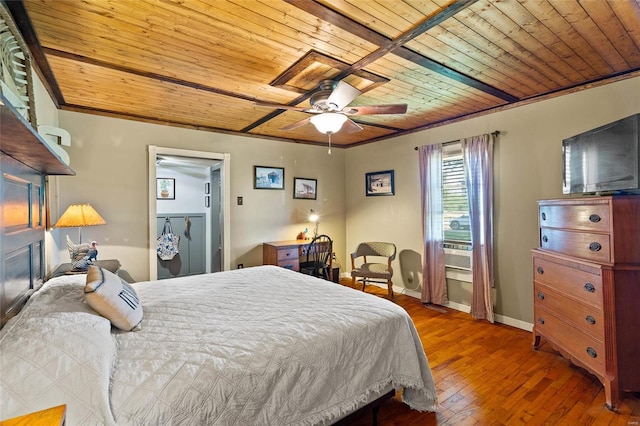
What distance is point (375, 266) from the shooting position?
4.29 meters

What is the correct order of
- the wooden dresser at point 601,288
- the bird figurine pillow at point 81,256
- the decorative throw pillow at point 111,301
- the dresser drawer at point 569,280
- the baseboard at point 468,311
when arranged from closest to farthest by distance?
the decorative throw pillow at point 111,301 → the wooden dresser at point 601,288 → the dresser drawer at point 569,280 → the bird figurine pillow at point 81,256 → the baseboard at point 468,311

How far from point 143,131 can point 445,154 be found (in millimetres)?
3861

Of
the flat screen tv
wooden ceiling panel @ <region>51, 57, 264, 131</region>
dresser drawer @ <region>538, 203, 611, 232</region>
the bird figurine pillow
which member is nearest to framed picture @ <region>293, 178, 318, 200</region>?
wooden ceiling panel @ <region>51, 57, 264, 131</region>

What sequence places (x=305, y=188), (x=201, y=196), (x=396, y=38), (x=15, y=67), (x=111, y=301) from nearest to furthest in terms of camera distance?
(x=111, y=301) < (x=15, y=67) < (x=396, y=38) < (x=305, y=188) < (x=201, y=196)

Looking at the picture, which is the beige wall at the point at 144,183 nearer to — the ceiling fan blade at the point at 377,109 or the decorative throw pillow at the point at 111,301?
the decorative throw pillow at the point at 111,301

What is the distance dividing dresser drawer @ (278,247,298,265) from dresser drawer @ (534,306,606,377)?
9.43 ft

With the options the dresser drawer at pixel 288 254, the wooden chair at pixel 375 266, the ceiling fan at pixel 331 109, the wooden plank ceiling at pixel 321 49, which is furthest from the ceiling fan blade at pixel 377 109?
the dresser drawer at pixel 288 254

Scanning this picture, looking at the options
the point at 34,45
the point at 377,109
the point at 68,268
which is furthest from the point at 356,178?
the point at 34,45

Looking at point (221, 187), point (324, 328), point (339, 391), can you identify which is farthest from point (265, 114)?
point (339, 391)

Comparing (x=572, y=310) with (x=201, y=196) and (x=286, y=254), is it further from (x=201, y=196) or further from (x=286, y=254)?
(x=201, y=196)

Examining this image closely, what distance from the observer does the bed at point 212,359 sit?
0.96 meters

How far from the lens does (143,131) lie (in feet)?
12.1

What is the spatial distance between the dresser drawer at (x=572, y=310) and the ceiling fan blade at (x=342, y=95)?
2.30 metres

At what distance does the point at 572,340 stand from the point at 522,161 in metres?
1.78
